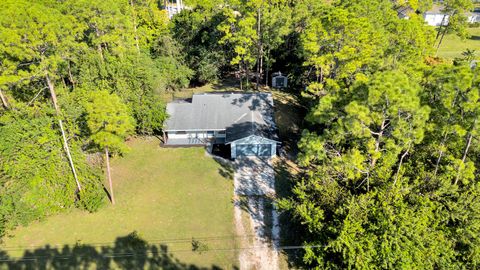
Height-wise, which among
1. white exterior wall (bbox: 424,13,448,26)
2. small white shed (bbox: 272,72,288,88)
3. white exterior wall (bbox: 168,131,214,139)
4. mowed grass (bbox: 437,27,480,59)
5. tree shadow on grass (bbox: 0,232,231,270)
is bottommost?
tree shadow on grass (bbox: 0,232,231,270)

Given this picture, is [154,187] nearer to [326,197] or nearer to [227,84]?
[326,197]

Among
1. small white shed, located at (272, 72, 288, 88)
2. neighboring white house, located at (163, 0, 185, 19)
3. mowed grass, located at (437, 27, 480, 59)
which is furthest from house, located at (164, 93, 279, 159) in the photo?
neighboring white house, located at (163, 0, 185, 19)

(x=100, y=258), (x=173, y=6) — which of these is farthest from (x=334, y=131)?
(x=173, y=6)

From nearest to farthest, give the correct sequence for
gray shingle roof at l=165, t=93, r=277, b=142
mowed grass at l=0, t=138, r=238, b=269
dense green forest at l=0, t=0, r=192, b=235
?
dense green forest at l=0, t=0, r=192, b=235 < mowed grass at l=0, t=138, r=238, b=269 < gray shingle roof at l=165, t=93, r=277, b=142

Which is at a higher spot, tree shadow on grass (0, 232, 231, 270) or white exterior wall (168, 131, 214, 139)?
white exterior wall (168, 131, 214, 139)

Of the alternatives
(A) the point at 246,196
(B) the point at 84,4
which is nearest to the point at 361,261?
(A) the point at 246,196

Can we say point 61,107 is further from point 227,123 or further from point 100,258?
point 227,123

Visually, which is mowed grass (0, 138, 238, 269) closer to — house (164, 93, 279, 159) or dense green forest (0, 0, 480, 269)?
dense green forest (0, 0, 480, 269)
